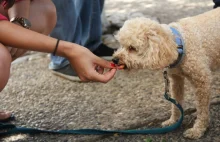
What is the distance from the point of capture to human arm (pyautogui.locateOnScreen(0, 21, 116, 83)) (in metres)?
1.67

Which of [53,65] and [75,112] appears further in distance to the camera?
[53,65]

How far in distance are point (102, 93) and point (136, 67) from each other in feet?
2.59

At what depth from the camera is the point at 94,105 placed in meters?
2.57

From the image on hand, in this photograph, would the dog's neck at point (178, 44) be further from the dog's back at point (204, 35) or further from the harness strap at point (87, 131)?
the harness strap at point (87, 131)

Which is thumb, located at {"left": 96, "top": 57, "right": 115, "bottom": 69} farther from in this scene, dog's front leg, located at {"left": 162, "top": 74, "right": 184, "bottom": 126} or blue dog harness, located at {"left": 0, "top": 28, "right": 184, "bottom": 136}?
dog's front leg, located at {"left": 162, "top": 74, "right": 184, "bottom": 126}

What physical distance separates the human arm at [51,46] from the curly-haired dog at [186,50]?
227mm

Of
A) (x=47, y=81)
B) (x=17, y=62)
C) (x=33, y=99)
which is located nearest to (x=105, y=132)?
(x=33, y=99)

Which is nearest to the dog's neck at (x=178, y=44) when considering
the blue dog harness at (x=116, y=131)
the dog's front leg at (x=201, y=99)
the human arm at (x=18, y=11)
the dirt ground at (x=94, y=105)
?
the blue dog harness at (x=116, y=131)

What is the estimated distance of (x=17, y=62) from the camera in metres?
3.65

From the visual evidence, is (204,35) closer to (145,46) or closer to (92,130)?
(145,46)

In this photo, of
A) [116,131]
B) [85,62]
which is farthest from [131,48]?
[116,131]

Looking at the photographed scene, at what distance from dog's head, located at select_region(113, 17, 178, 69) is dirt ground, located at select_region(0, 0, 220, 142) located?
111mm

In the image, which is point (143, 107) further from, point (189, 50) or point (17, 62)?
point (17, 62)

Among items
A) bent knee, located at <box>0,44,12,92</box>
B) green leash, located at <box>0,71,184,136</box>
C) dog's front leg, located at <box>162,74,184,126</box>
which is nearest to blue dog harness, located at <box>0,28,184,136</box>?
green leash, located at <box>0,71,184,136</box>
